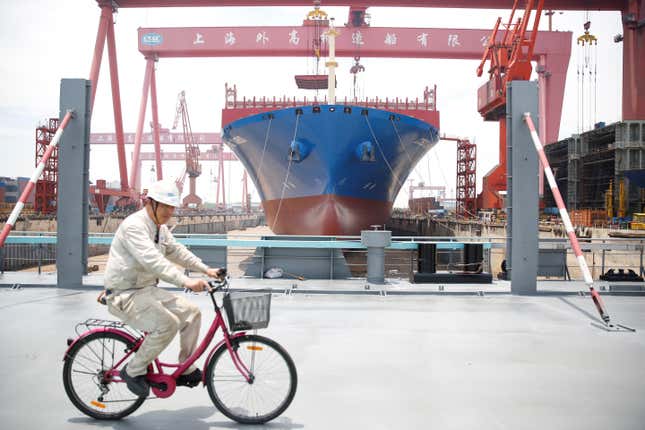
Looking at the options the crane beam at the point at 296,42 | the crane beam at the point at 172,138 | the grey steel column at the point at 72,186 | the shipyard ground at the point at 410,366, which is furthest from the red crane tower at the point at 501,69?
the crane beam at the point at 172,138

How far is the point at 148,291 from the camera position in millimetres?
2707

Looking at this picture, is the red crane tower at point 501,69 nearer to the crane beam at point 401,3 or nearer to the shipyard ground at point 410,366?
the crane beam at point 401,3

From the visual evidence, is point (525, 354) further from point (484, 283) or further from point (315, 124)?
point (315, 124)

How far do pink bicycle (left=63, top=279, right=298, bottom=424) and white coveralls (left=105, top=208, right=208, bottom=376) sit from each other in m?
0.12

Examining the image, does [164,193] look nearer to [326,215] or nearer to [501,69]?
[326,215]

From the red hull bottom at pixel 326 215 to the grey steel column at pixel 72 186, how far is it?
7966mm

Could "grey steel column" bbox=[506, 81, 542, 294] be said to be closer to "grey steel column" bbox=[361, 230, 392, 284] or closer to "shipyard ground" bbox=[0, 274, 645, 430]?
"shipyard ground" bbox=[0, 274, 645, 430]

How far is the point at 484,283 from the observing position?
8.00 meters

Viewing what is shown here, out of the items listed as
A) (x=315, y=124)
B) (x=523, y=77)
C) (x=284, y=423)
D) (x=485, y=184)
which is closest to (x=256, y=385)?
(x=284, y=423)

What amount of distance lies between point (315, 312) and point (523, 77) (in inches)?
1037

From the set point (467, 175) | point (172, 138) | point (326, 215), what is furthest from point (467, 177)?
point (172, 138)

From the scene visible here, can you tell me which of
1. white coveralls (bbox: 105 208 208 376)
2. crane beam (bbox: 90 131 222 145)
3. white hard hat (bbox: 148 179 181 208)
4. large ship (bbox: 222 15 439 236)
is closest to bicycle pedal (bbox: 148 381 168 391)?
white coveralls (bbox: 105 208 208 376)

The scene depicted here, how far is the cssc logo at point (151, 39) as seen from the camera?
97.1 feet

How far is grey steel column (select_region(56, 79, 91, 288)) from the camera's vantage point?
715 centimetres
